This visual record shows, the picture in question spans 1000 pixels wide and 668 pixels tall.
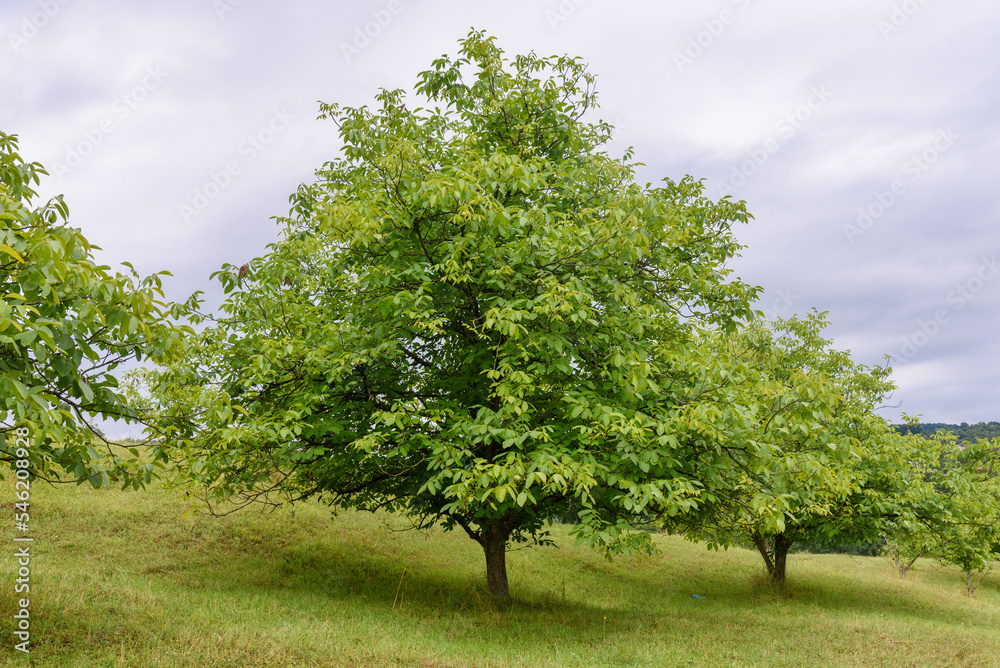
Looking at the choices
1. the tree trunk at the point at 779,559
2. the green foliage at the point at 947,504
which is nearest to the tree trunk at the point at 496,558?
the green foliage at the point at 947,504

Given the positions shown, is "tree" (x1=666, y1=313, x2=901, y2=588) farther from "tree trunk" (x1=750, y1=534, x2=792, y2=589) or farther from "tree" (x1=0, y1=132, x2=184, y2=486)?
"tree" (x1=0, y1=132, x2=184, y2=486)

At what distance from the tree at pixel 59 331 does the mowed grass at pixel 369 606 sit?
267 centimetres

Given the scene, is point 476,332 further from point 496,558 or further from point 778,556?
point 778,556

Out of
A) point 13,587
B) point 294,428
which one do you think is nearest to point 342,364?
point 294,428

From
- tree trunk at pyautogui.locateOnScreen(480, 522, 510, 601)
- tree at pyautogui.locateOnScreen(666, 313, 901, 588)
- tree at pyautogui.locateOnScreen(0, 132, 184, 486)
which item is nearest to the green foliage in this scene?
tree at pyautogui.locateOnScreen(666, 313, 901, 588)

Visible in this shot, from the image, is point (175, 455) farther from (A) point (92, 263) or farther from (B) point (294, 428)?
(A) point (92, 263)

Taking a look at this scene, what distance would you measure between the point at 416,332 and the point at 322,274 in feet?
9.17

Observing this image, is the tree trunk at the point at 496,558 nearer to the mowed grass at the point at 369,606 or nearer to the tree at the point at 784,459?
the mowed grass at the point at 369,606

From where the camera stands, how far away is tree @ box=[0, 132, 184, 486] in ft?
15.7

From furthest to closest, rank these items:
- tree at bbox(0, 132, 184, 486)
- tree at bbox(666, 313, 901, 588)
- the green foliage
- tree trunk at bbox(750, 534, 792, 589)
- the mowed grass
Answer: tree trunk at bbox(750, 534, 792, 589) < the green foliage < tree at bbox(666, 313, 901, 588) < the mowed grass < tree at bbox(0, 132, 184, 486)

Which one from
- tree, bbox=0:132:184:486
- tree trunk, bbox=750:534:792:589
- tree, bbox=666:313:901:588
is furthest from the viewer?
tree trunk, bbox=750:534:792:589

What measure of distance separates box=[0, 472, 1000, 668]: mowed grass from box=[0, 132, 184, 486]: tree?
2669 mm

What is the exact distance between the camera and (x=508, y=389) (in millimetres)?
8758

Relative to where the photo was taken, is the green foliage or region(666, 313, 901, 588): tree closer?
region(666, 313, 901, 588): tree
